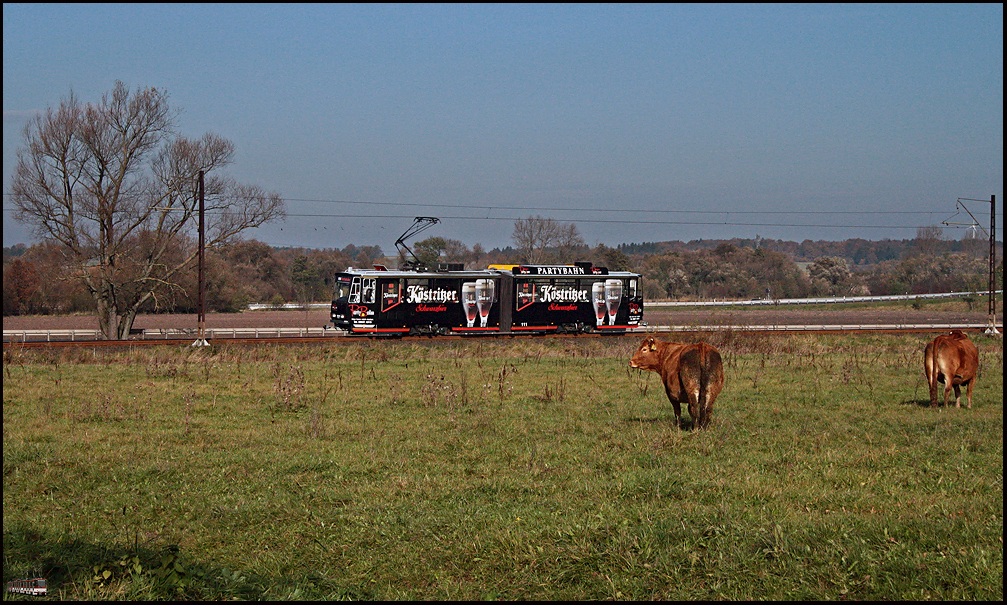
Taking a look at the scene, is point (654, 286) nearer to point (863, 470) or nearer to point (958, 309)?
point (958, 309)

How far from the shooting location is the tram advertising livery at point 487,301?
38.3 m

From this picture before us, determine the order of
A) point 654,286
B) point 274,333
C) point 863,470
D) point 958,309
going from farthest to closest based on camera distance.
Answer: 1. point 654,286
2. point 958,309
3. point 274,333
4. point 863,470

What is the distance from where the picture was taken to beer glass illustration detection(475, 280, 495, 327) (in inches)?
1576

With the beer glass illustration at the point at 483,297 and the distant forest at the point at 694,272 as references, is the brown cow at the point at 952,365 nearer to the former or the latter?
the beer glass illustration at the point at 483,297

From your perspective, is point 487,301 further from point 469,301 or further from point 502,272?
point 502,272

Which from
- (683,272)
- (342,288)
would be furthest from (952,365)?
(683,272)

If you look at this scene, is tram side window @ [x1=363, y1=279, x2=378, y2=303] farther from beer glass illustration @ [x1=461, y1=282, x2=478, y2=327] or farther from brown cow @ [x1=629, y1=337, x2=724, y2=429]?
brown cow @ [x1=629, y1=337, x2=724, y2=429]

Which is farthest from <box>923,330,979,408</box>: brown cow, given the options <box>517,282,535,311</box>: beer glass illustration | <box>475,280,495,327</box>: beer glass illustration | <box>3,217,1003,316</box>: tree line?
<box>3,217,1003,316</box>: tree line

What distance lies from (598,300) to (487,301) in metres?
5.92

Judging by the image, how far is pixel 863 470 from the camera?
1023 centimetres

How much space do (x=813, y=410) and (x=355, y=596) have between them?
11.4 meters

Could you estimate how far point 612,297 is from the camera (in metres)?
42.1

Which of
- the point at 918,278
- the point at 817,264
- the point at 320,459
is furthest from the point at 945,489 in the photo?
the point at 817,264

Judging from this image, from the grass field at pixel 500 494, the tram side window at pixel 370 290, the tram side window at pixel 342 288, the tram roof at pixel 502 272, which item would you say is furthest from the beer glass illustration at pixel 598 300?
the grass field at pixel 500 494
